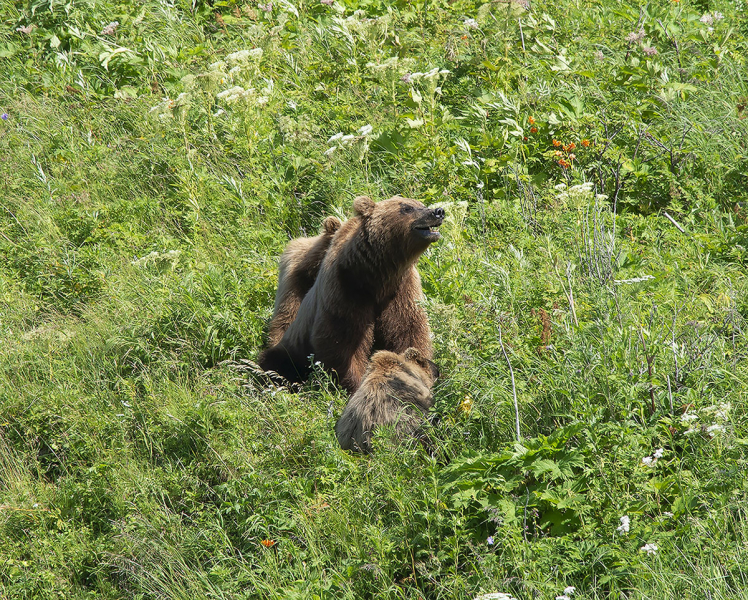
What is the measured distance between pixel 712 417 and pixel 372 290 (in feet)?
8.36

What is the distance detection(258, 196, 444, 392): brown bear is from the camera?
516cm

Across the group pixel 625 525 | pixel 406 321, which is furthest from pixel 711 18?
pixel 625 525

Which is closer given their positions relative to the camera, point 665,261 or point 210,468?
point 210,468

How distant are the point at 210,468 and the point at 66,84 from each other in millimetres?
6253

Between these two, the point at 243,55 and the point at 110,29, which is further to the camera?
the point at 110,29

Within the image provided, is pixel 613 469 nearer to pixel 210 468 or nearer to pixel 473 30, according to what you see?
pixel 210 468

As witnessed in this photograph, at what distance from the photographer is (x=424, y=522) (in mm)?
3533

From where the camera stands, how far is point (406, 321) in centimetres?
531

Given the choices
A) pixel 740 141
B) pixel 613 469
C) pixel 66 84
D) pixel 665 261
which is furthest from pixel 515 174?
pixel 66 84

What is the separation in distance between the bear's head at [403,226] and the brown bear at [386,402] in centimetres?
80

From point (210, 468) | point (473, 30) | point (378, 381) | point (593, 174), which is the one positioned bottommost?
point (210, 468)

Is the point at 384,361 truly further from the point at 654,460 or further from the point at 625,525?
the point at 625,525

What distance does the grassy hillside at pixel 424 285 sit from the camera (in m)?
3.39

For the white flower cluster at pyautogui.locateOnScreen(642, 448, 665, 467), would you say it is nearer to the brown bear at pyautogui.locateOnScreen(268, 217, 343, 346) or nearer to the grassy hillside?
the grassy hillside
